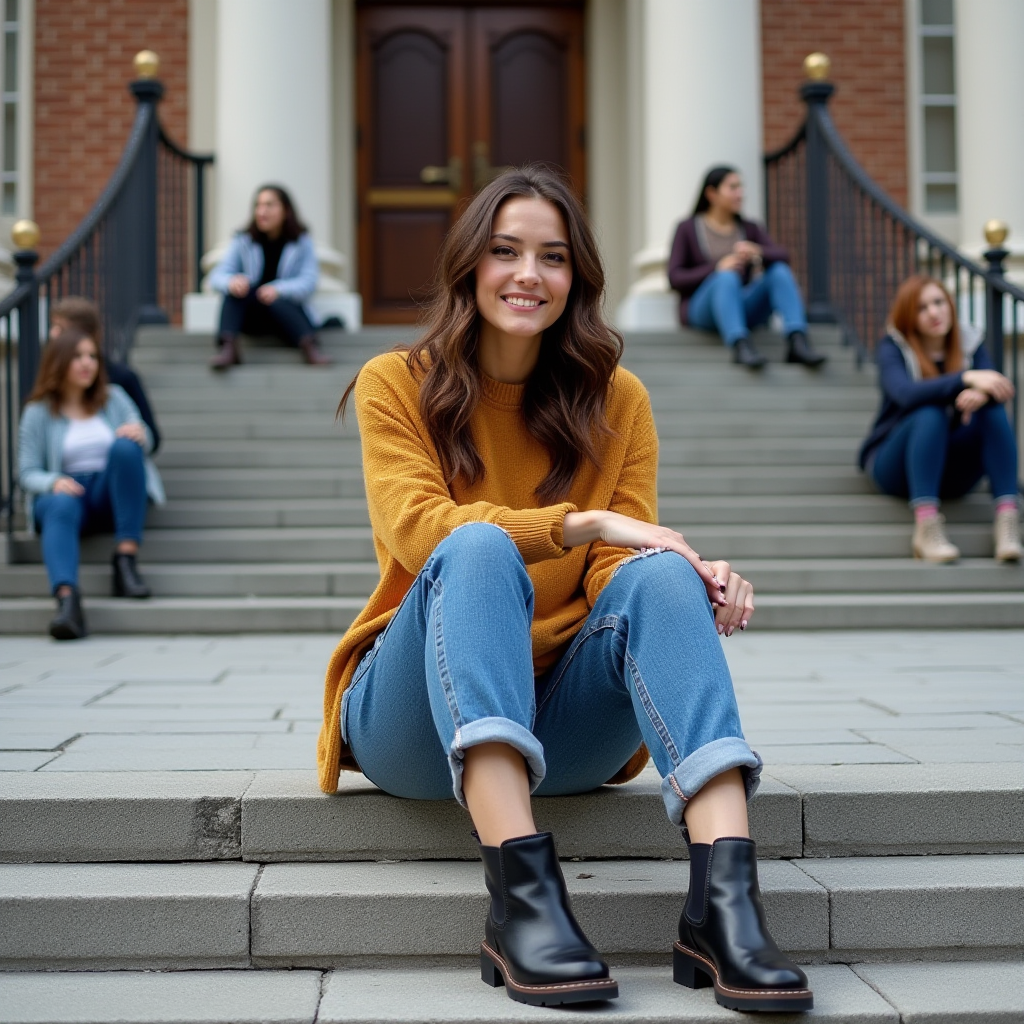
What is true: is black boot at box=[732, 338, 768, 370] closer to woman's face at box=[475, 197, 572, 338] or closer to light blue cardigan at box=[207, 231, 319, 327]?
light blue cardigan at box=[207, 231, 319, 327]

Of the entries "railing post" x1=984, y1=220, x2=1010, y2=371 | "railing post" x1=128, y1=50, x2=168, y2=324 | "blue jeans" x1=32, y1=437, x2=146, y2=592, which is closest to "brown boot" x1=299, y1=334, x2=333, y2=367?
"railing post" x1=128, y1=50, x2=168, y2=324

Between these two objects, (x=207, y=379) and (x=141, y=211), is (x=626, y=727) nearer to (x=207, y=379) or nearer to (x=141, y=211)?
(x=207, y=379)

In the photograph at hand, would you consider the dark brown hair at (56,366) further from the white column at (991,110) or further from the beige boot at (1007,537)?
the white column at (991,110)


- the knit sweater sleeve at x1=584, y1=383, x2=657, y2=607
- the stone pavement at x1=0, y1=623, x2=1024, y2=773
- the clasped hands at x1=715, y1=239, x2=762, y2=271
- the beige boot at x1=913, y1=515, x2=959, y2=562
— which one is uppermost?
the clasped hands at x1=715, y1=239, x2=762, y2=271

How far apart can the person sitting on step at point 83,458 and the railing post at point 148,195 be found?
2326 millimetres

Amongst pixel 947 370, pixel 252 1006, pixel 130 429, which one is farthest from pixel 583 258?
pixel 947 370

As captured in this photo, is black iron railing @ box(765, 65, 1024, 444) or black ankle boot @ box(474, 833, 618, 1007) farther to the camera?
black iron railing @ box(765, 65, 1024, 444)

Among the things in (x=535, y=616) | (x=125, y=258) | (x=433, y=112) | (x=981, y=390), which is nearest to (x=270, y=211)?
(x=125, y=258)

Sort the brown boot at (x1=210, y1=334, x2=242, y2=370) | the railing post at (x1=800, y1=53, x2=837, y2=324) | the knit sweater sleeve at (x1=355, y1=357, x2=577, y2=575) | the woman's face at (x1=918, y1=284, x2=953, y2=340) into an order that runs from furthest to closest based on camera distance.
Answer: the railing post at (x1=800, y1=53, x2=837, y2=324), the brown boot at (x1=210, y1=334, x2=242, y2=370), the woman's face at (x1=918, y1=284, x2=953, y2=340), the knit sweater sleeve at (x1=355, y1=357, x2=577, y2=575)

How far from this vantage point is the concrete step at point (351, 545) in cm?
539

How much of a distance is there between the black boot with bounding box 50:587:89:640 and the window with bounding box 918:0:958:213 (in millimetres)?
7204

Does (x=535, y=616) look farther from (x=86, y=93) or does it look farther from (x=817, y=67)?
→ (x=86, y=93)

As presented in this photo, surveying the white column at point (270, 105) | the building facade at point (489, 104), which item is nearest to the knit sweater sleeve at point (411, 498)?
the white column at point (270, 105)

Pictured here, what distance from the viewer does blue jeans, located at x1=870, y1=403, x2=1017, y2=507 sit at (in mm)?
5387
